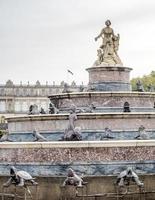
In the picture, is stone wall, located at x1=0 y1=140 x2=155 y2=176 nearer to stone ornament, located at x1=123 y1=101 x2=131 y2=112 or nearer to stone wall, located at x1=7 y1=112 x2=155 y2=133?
stone wall, located at x1=7 y1=112 x2=155 y2=133

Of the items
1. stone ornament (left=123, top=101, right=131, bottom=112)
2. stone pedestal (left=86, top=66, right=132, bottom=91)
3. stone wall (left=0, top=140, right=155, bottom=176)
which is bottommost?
stone wall (left=0, top=140, right=155, bottom=176)

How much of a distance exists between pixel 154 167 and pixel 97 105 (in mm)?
7540

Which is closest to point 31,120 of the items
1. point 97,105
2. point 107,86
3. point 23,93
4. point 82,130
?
point 82,130

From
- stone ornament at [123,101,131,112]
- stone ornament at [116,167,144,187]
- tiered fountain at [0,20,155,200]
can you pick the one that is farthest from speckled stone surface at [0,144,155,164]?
stone ornament at [123,101,131,112]

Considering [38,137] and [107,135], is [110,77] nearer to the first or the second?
[107,135]

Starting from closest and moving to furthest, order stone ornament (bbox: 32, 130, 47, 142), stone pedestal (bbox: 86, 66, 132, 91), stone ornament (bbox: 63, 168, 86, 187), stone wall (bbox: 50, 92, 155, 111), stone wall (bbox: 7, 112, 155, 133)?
stone ornament (bbox: 63, 168, 86, 187)
stone ornament (bbox: 32, 130, 47, 142)
stone wall (bbox: 7, 112, 155, 133)
stone wall (bbox: 50, 92, 155, 111)
stone pedestal (bbox: 86, 66, 132, 91)

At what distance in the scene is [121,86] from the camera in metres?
27.6

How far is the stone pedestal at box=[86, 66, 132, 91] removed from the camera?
27484 mm

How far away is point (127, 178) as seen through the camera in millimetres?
16141

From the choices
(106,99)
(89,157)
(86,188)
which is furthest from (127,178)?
(106,99)

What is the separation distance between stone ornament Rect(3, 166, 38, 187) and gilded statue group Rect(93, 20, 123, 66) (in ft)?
39.7

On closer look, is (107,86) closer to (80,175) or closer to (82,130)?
(82,130)

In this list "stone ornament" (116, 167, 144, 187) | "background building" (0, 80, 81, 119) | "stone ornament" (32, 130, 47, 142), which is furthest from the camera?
"background building" (0, 80, 81, 119)

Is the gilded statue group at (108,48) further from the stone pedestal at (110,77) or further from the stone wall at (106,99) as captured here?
the stone wall at (106,99)
